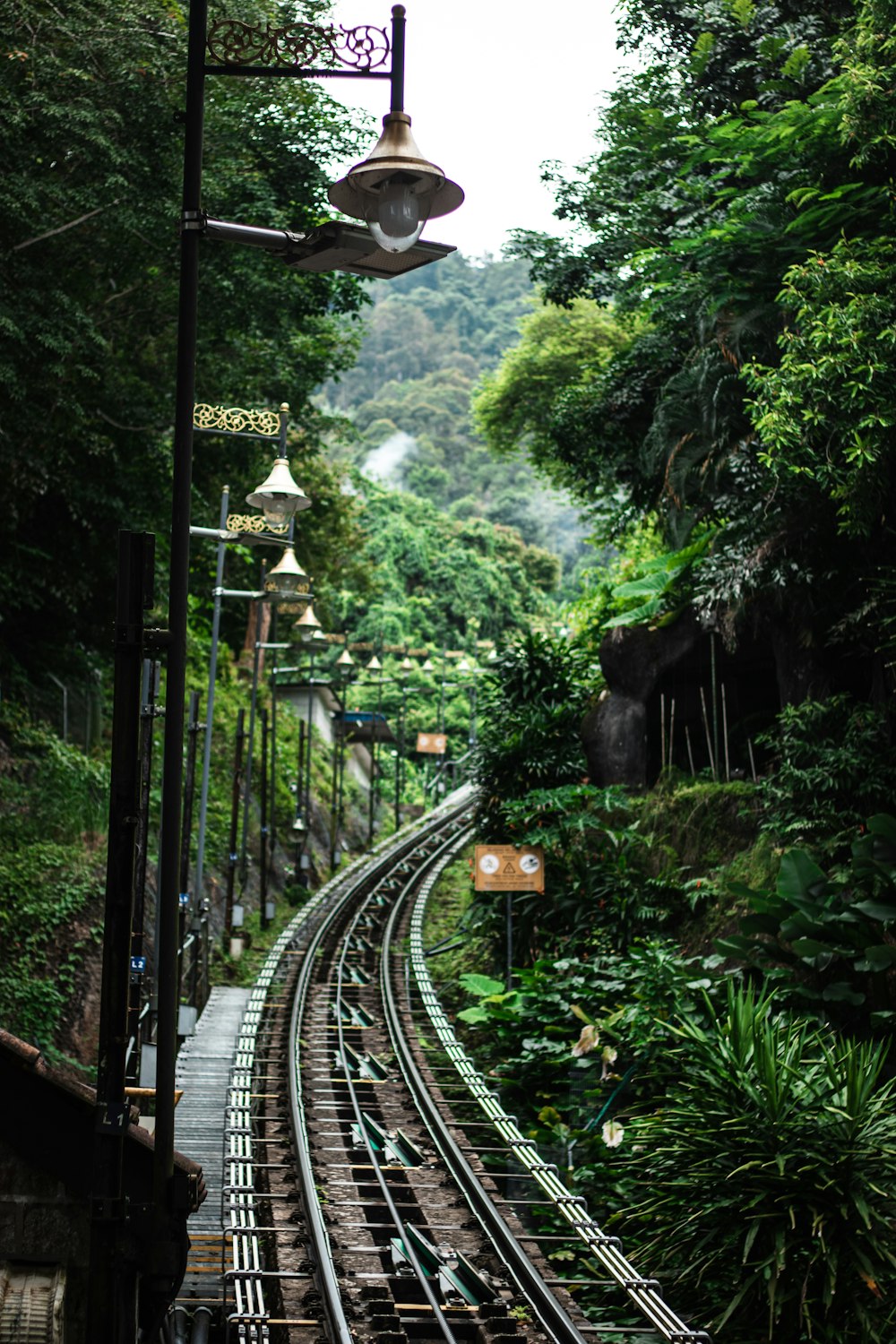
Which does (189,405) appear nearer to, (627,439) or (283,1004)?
(283,1004)

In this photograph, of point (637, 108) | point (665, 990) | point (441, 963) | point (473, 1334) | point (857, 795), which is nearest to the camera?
point (473, 1334)

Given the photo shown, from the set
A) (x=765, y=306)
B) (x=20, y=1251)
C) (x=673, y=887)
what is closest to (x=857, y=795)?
(x=673, y=887)

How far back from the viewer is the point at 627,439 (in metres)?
23.2

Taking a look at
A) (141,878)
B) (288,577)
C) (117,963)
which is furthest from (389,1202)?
(288,577)

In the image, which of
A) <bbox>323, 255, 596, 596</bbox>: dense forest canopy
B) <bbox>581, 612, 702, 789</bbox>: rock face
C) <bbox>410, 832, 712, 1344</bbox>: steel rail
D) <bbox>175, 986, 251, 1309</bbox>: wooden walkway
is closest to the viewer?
<bbox>410, 832, 712, 1344</bbox>: steel rail

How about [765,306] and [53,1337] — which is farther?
[765,306]

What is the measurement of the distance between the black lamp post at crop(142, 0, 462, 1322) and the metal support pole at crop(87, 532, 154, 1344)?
0.14 meters

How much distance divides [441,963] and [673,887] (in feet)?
21.4

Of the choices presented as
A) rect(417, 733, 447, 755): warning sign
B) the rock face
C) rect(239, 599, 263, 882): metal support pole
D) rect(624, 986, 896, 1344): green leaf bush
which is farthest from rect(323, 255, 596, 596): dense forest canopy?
rect(624, 986, 896, 1344): green leaf bush

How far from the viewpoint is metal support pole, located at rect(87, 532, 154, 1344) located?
547 cm

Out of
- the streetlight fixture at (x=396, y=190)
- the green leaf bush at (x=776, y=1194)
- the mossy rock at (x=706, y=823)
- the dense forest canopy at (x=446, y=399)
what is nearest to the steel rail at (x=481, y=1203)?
the green leaf bush at (x=776, y=1194)

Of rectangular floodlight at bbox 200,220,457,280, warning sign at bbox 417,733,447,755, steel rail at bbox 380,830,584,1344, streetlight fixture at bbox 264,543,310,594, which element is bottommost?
steel rail at bbox 380,830,584,1344

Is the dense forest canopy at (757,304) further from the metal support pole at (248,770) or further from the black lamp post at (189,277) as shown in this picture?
the black lamp post at (189,277)

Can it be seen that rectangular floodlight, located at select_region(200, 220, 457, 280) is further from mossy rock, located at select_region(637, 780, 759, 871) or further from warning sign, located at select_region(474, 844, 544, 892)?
mossy rock, located at select_region(637, 780, 759, 871)
